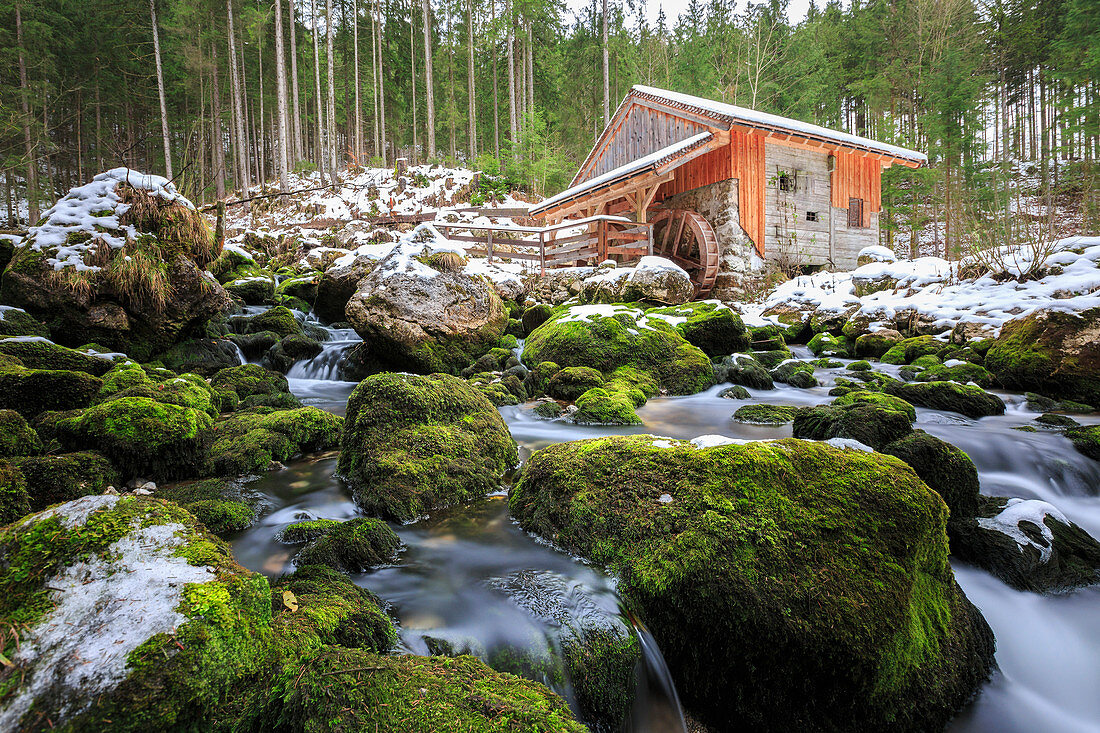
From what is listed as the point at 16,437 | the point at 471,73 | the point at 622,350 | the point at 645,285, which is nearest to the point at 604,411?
the point at 622,350

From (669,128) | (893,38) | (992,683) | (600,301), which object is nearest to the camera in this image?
(992,683)

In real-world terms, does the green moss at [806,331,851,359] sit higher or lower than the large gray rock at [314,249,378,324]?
lower

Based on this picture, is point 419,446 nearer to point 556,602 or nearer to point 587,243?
point 556,602

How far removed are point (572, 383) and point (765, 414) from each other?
2655 millimetres

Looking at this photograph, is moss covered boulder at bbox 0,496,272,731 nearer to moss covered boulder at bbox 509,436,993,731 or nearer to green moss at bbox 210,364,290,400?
moss covered boulder at bbox 509,436,993,731

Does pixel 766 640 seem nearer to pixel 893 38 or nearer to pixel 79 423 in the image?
pixel 79 423

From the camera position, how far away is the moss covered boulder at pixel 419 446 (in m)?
3.62

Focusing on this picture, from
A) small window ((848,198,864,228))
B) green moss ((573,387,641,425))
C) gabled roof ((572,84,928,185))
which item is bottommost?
green moss ((573,387,641,425))

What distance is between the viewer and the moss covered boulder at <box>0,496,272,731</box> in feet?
3.92

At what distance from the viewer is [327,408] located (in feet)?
23.0

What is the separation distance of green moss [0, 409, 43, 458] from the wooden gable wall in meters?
17.3

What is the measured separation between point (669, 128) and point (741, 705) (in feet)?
63.3

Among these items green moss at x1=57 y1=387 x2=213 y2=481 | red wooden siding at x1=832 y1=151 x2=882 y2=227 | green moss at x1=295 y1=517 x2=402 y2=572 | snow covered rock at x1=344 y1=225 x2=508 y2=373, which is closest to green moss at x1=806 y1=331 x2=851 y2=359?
snow covered rock at x1=344 y1=225 x2=508 y2=373

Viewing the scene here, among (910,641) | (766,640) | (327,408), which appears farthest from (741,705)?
(327,408)
